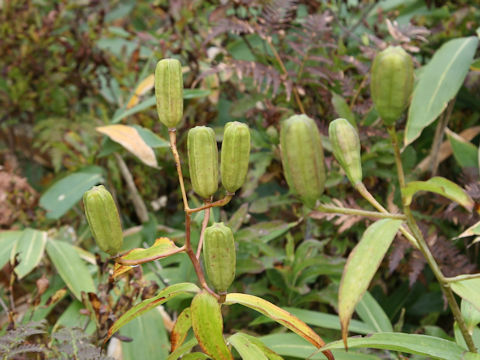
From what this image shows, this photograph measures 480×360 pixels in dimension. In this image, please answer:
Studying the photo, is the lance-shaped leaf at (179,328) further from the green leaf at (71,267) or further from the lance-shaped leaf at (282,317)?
the green leaf at (71,267)

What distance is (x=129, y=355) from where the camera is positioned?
0.79 metres

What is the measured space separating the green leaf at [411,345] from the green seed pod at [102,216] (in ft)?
0.75

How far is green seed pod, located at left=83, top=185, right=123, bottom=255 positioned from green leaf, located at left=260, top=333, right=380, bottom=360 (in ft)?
1.11

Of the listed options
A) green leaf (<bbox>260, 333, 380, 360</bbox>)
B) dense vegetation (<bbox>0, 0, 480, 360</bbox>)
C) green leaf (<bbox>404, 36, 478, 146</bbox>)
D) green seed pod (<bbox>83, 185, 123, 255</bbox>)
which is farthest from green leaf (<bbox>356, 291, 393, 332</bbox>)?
green seed pod (<bbox>83, 185, 123, 255</bbox>)

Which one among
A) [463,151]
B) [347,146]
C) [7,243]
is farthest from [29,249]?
[463,151]

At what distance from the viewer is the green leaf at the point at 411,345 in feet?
1.80

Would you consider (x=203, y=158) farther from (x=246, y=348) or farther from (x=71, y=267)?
(x=71, y=267)

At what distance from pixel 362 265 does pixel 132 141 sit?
653 mm

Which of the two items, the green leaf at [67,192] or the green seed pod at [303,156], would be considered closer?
the green seed pod at [303,156]

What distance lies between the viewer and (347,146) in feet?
1.63

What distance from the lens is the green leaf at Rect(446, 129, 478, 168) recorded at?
0.99 meters

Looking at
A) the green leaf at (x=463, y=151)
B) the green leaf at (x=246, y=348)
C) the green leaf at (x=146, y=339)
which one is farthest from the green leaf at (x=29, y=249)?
the green leaf at (x=463, y=151)

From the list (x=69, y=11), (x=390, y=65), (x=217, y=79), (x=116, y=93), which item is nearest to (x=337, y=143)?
(x=390, y=65)

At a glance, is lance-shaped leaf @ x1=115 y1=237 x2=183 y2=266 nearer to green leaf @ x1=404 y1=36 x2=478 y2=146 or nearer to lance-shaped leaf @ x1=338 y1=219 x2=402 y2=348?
lance-shaped leaf @ x1=338 y1=219 x2=402 y2=348
